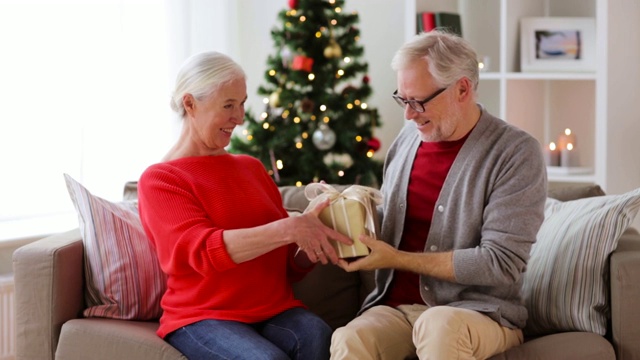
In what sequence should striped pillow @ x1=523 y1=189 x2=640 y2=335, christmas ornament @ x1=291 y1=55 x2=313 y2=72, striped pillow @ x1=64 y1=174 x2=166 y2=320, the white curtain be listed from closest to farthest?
striped pillow @ x1=523 y1=189 x2=640 y2=335 → striped pillow @ x1=64 y1=174 x2=166 y2=320 → the white curtain → christmas ornament @ x1=291 y1=55 x2=313 y2=72

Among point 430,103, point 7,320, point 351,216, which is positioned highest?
point 430,103

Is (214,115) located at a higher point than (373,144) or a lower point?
higher

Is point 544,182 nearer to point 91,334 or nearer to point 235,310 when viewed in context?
point 235,310

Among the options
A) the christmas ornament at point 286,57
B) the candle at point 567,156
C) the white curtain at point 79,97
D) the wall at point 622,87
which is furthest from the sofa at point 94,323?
the christmas ornament at point 286,57

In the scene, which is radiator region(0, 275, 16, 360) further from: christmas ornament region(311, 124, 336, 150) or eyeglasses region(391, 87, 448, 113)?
eyeglasses region(391, 87, 448, 113)

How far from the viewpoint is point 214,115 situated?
8.51 feet

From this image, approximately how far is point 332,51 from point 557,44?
1058 millimetres

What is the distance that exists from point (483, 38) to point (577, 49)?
515 mm

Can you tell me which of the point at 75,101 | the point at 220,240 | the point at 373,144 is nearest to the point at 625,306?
the point at 220,240

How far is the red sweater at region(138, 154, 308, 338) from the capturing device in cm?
244

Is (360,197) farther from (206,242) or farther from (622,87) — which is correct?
(622,87)

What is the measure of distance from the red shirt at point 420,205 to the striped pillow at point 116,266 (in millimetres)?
695

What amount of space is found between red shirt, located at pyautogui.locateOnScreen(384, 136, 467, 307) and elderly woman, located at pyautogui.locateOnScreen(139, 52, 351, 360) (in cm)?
24

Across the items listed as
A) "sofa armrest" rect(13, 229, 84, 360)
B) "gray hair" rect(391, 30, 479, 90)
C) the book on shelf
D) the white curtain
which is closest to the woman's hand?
"gray hair" rect(391, 30, 479, 90)
